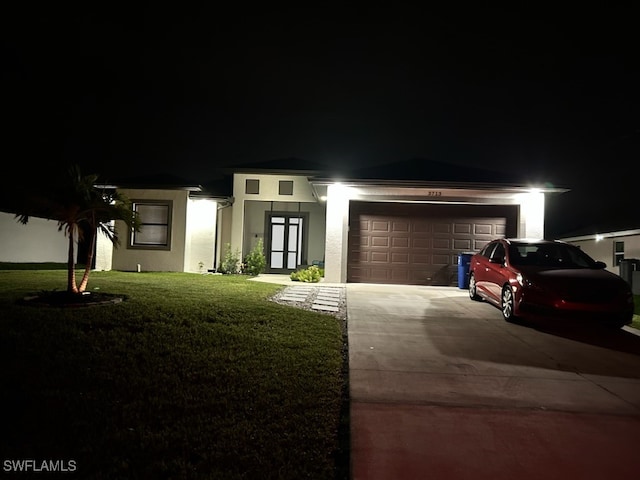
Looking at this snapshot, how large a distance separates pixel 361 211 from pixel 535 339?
6823mm

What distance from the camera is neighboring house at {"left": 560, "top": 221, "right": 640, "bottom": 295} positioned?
56.2 ft

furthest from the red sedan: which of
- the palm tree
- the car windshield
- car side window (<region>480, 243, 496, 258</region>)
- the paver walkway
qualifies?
the palm tree

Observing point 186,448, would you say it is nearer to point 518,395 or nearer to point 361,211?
point 518,395

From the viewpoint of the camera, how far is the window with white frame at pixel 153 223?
1348cm

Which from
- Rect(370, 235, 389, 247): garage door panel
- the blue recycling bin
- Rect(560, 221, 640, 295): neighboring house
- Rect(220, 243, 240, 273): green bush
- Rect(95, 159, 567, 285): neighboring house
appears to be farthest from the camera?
Rect(560, 221, 640, 295): neighboring house

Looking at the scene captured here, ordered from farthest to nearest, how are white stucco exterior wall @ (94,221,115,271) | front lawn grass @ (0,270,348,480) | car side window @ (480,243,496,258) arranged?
white stucco exterior wall @ (94,221,115,271), car side window @ (480,243,496,258), front lawn grass @ (0,270,348,480)

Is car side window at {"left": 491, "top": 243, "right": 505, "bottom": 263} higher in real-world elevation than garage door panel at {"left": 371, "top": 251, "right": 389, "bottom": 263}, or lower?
higher

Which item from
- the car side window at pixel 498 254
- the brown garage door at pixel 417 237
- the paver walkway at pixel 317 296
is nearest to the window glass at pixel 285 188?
the brown garage door at pixel 417 237

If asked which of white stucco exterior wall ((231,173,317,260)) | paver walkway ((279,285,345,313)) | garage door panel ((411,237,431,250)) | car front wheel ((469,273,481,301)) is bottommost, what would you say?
paver walkway ((279,285,345,313))

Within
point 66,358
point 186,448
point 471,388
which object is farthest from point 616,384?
point 66,358

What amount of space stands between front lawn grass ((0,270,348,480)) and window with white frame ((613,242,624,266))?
19.2 m

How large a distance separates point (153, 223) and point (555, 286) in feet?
40.0

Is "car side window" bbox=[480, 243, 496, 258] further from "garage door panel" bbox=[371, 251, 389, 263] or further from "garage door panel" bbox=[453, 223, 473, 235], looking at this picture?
"garage door panel" bbox=[371, 251, 389, 263]

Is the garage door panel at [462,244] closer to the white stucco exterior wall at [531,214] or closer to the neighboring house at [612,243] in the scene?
the white stucco exterior wall at [531,214]
